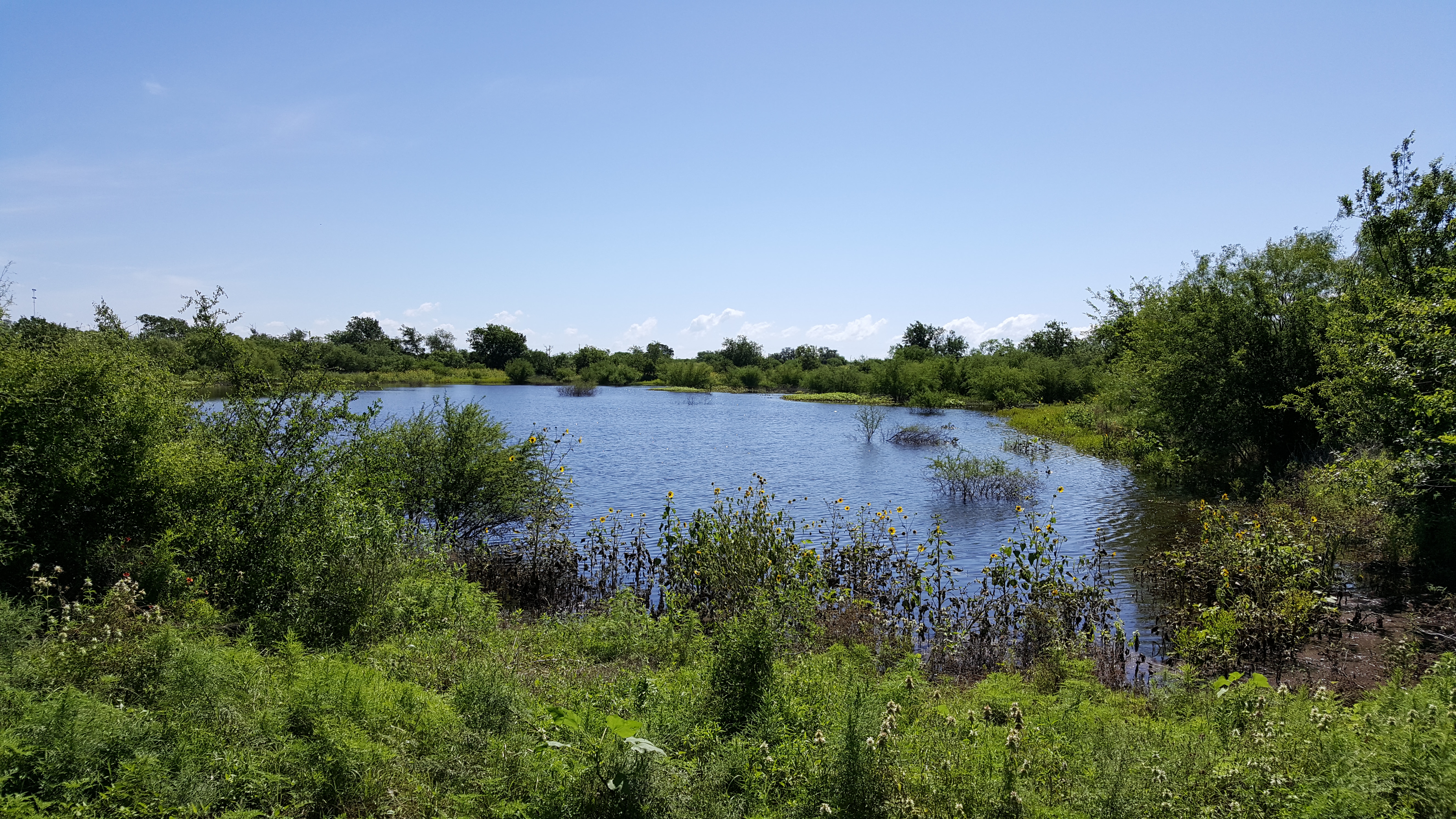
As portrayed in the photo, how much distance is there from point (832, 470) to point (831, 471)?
0.76 feet

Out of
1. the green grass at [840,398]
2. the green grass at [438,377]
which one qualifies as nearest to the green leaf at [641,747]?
the green grass at [840,398]

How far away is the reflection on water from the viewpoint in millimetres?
15742

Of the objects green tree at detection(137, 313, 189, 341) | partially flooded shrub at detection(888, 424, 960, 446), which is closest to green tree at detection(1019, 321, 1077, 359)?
partially flooded shrub at detection(888, 424, 960, 446)

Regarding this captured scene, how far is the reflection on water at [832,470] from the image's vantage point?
15.7m

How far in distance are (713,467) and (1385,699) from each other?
18.4 metres

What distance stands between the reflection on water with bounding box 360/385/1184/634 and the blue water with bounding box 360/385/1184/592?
63mm

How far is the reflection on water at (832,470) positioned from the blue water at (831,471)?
63mm

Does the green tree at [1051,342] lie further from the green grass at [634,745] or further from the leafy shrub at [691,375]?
the green grass at [634,745]

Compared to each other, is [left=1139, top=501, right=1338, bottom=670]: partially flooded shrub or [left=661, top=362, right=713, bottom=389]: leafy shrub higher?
[left=661, top=362, right=713, bottom=389]: leafy shrub

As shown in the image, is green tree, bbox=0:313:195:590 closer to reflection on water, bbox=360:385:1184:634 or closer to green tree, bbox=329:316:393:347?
reflection on water, bbox=360:385:1184:634

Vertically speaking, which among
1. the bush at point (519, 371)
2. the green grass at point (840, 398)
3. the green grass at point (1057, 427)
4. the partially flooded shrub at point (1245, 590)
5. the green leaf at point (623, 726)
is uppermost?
the bush at point (519, 371)

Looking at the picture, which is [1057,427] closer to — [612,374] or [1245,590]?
[1245,590]

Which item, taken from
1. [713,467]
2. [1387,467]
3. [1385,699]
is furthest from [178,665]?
[713,467]

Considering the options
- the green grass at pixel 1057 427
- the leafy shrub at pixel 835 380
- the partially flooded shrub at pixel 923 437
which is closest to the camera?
the green grass at pixel 1057 427
